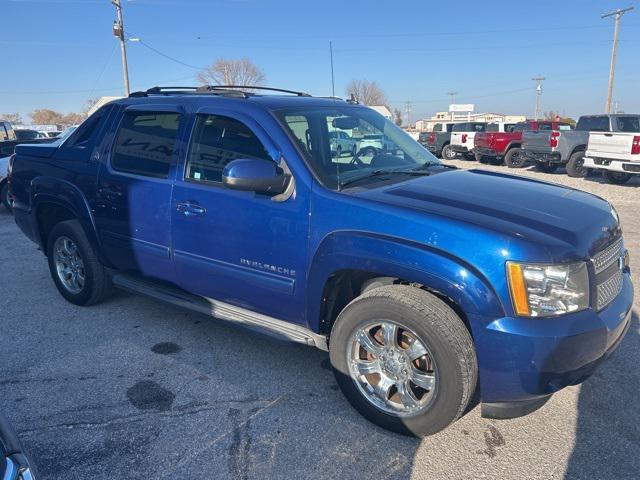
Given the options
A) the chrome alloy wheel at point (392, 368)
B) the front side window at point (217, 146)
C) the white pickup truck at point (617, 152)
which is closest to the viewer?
the chrome alloy wheel at point (392, 368)

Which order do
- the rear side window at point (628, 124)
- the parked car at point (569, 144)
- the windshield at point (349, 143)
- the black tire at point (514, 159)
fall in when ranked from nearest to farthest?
the windshield at point (349, 143) < the rear side window at point (628, 124) < the parked car at point (569, 144) < the black tire at point (514, 159)

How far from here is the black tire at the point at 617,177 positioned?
13.6 metres

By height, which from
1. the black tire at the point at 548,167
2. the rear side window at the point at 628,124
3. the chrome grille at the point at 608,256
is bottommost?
the black tire at the point at 548,167

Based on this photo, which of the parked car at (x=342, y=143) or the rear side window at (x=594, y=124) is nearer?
the parked car at (x=342, y=143)

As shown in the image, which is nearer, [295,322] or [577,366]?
[577,366]

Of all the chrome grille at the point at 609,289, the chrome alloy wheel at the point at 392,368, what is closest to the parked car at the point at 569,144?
the chrome grille at the point at 609,289

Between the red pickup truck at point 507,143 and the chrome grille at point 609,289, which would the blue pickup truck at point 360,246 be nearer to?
the chrome grille at point 609,289

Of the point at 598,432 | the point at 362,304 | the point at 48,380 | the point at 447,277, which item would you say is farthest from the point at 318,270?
the point at 48,380

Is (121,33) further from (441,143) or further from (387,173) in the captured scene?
(387,173)

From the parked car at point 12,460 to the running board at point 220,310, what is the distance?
1.67 m

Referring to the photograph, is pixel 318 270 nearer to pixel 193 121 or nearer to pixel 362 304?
pixel 362 304

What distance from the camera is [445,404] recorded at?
2.62m

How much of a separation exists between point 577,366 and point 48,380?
10.9ft

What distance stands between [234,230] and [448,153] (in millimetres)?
21782
